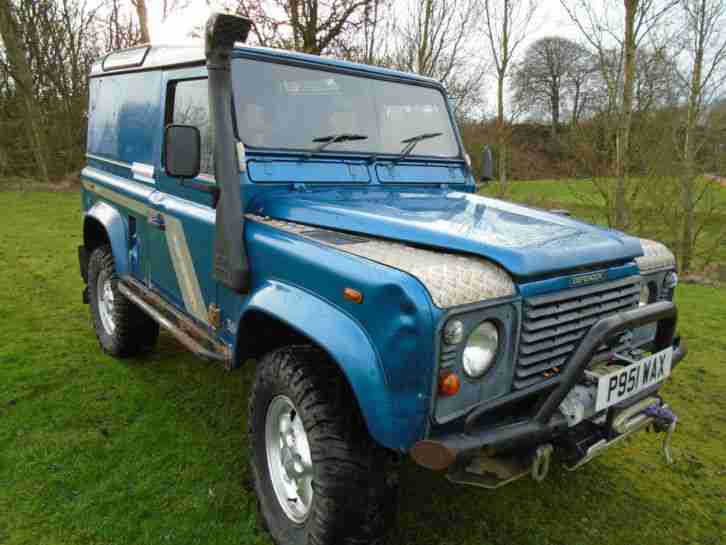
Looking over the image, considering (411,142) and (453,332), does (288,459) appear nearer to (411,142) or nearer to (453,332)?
Answer: (453,332)

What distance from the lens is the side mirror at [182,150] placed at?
8.62 feet

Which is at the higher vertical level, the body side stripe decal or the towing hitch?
the body side stripe decal

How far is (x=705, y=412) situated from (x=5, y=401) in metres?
5.00

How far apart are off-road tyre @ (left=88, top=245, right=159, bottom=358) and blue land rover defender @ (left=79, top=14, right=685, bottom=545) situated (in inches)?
21.7

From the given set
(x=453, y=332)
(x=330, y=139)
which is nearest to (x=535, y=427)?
(x=453, y=332)

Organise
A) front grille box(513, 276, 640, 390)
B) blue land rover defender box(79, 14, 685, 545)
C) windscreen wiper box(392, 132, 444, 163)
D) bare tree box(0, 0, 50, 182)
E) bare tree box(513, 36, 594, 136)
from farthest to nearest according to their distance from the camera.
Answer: bare tree box(513, 36, 594, 136) < bare tree box(0, 0, 50, 182) < windscreen wiper box(392, 132, 444, 163) < front grille box(513, 276, 640, 390) < blue land rover defender box(79, 14, 685, 545)

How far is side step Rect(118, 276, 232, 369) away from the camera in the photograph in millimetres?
2888

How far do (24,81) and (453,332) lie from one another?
64.6 feet

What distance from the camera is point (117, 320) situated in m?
4.29

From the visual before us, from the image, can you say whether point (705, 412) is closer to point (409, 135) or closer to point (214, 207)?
point (409, 135)

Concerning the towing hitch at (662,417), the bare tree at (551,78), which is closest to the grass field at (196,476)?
the towing hitch at (662,417)

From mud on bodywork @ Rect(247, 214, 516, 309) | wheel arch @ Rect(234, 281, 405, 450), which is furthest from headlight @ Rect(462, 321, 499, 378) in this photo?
wheel arch @ Rect(234, 281, 405, 450)

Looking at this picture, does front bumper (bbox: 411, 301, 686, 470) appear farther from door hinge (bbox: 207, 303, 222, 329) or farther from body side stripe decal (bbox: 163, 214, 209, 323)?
body side stripe decal (bbox: 163, 214, 209, 323)

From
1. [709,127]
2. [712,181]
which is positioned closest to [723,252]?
[712,181]
